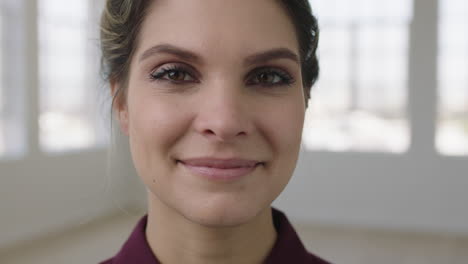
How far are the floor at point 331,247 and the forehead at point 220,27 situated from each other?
377cm

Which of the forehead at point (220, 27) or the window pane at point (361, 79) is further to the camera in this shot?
the window pane at point (361, 79)

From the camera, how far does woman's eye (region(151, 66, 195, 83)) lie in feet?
3.21

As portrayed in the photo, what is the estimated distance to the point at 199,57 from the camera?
938 mm

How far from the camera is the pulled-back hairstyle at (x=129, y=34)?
106 centimetres

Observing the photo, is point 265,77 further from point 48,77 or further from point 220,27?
point 48,77

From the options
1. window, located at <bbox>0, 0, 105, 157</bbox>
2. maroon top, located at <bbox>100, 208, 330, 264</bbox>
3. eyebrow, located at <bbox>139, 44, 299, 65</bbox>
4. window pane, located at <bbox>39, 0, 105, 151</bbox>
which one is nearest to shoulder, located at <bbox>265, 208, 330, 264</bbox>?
maroon top, located at <bbox>100, 208, 330, 264</bbox>

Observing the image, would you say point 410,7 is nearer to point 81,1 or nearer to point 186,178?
point 81,1

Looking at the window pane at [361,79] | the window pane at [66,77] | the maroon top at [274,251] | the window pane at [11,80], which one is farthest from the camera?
the window pane at [361,79]

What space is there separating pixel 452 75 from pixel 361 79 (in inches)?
41.3

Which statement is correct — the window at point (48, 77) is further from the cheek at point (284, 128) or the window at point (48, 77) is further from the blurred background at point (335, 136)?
the cheek at point (284, 128)

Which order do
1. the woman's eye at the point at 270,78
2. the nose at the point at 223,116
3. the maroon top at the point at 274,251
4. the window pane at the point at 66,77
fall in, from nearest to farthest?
the nose at the point at 223,116 < the woman's eye at the point at 270,78 < the maroon top at the point at 274,251 < the window pane at the point at 66,77

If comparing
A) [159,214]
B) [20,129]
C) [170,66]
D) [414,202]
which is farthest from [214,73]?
[414,202]

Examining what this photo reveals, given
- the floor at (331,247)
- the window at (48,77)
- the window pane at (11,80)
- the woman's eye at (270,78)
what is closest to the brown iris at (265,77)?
the woman's eye at (270,78)

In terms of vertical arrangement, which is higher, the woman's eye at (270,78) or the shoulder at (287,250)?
the woman's eye at (270,78)
